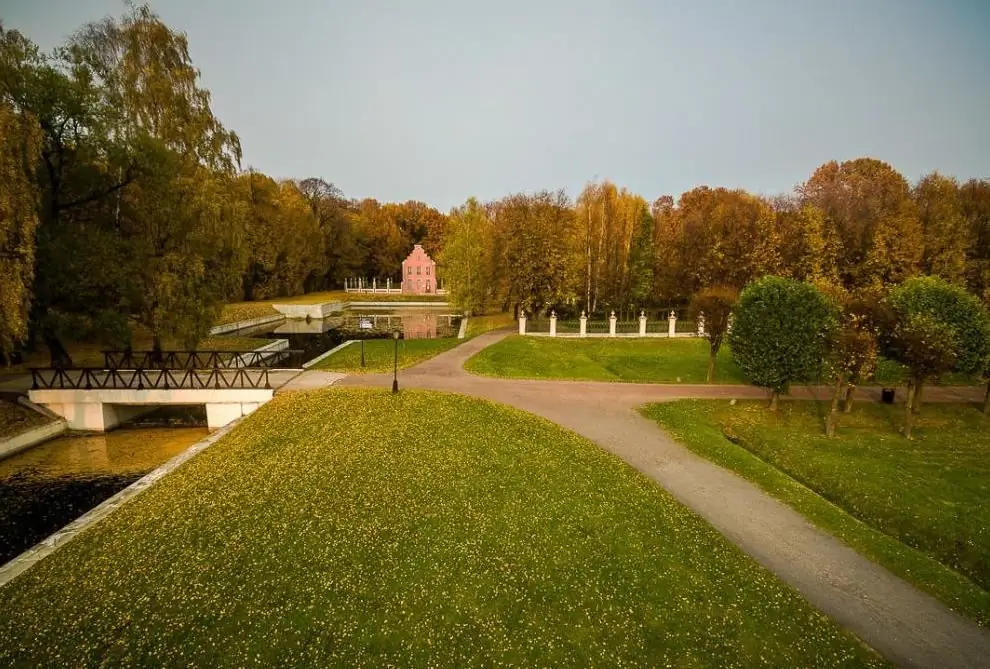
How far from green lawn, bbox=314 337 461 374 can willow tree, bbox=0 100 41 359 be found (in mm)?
13745

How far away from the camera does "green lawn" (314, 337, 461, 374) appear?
98.5ft

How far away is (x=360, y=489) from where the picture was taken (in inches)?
584

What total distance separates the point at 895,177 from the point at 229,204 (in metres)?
72.4

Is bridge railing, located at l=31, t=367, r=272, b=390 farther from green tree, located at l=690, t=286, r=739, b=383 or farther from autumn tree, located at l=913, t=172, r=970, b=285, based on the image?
autumn tree, located at l=913, t=172, r=970, b=285

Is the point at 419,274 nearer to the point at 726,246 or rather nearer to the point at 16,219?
the point at 726,246

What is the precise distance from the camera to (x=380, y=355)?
1339 inches

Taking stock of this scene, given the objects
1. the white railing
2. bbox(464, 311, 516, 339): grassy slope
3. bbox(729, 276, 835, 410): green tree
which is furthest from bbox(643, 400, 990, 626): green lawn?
bbox(464, 311, 516, 339): grassy slope

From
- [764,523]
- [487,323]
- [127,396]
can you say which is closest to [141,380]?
[127,396]

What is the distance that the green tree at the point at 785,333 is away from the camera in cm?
2192

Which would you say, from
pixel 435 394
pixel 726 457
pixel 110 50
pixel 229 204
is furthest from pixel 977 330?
pixel 110 50

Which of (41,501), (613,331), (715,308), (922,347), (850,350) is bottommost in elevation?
(41,501)

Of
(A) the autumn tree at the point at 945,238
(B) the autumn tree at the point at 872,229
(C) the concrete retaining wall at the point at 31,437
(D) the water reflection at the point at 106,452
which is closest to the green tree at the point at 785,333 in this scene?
(B) the autumn tree at the point at 872,229

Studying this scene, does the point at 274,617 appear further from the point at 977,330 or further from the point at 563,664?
the point at 977,330

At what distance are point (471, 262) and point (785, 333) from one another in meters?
37.6
